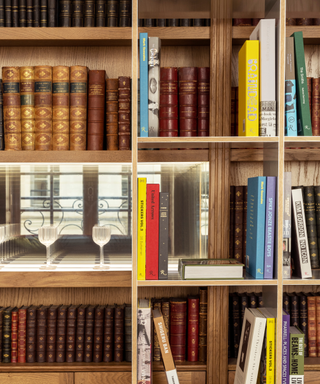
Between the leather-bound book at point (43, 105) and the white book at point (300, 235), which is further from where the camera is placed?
the leather-bound book at point (43, 105)

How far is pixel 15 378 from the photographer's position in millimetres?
1415

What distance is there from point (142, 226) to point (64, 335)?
662mm

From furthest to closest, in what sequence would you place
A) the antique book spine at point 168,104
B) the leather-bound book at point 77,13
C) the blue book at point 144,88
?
the leather-bound book at point 77,13 → the antique book spine at point 168,104 → the blue book at point 144,88

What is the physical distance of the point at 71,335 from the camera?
144 cm

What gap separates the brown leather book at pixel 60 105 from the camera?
138 cm

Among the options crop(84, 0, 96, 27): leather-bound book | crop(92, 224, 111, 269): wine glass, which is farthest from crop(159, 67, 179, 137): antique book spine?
crop(92, 224, 111, 269): wine glass

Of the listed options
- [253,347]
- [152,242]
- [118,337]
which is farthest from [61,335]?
[253,347]

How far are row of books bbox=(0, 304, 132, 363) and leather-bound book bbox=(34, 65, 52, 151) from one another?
2.24ft

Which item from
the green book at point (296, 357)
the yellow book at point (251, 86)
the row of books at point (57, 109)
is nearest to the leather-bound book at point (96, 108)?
the row of books at point (57, 109)

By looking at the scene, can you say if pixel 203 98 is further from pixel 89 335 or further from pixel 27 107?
pixel 89 335

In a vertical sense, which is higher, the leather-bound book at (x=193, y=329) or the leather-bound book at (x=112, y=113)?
the leather-bound book at (x=112, y=113)

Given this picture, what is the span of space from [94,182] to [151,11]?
75cm

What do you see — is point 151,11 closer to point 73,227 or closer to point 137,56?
point 137,56

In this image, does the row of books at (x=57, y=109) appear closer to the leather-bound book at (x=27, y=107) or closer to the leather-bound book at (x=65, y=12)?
the leather-bound book at (x=27, y=107)
